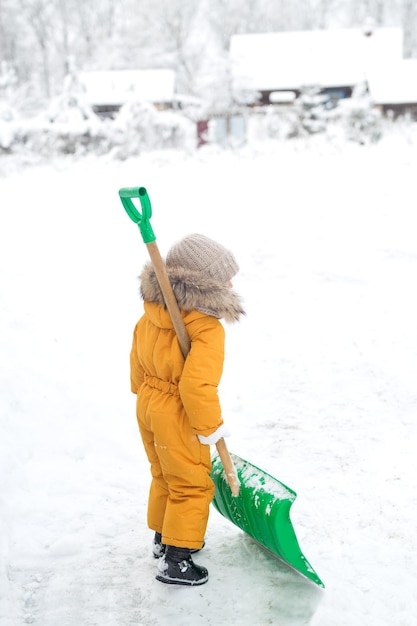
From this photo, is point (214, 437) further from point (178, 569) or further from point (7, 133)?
point (7, 133)

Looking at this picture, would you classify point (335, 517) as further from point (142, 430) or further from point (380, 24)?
point (380, 24)

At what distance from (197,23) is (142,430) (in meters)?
47.5

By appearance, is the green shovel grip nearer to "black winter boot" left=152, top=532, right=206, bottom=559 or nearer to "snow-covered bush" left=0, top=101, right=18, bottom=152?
"black winter boot" left=152, top=532, right=206, bottom=559

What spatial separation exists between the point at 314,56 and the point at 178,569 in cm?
3427

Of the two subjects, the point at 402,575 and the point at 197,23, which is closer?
the point at 402,575

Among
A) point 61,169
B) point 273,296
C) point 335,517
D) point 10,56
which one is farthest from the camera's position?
point 10,56

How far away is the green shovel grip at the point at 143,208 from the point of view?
2035mm

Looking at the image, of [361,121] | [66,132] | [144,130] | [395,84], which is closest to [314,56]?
[395,84]

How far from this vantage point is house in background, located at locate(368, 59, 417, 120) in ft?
91.6

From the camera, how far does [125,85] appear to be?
32406 millimetres

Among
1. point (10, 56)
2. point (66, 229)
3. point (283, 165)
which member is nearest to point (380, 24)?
point (10, 56)

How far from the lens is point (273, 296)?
19.1ft

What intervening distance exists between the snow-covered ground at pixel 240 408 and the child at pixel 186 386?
0.26 meters

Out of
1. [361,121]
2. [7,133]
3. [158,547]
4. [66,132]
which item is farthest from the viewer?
[361,121]
